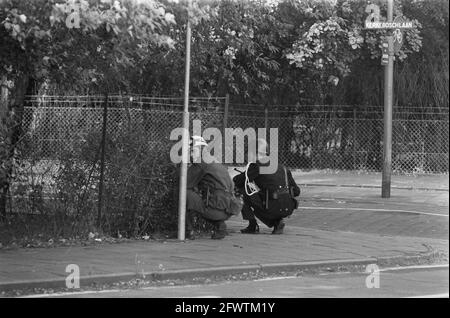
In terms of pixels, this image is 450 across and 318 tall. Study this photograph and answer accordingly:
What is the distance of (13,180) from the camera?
11234mm

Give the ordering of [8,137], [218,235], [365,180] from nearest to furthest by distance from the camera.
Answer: [8,137] < [218,235] < [365,180]

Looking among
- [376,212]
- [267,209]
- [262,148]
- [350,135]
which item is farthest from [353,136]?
[267,209]

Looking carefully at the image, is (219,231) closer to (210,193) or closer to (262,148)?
(210,193)

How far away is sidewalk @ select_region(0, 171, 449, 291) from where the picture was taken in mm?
8383

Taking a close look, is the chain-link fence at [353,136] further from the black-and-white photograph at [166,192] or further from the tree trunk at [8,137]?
the tree trunk at [8,137]

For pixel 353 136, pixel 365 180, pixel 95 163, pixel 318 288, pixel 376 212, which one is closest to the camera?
pixel 318 288

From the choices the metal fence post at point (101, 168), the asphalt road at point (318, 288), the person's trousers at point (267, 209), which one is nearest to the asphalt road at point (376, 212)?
the person's trousers at point (267, 209)

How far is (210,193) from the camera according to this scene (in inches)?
444

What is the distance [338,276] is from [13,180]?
522cm

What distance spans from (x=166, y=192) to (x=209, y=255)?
81.9 inches

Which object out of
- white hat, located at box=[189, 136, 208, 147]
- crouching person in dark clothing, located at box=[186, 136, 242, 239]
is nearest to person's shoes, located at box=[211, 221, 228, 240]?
crouching person in dark clothing, located at box=[186, 136, 242, 239]

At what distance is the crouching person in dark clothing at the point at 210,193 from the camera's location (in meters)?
11.2
